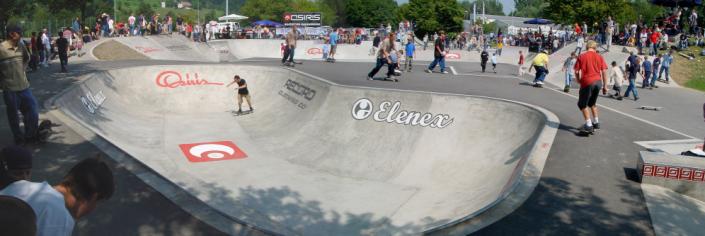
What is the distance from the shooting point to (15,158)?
3152 millimetres

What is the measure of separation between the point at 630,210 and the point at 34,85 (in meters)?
16.0

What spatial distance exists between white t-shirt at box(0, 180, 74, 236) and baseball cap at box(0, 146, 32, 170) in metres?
0.61

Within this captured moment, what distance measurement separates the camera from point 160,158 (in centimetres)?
1305

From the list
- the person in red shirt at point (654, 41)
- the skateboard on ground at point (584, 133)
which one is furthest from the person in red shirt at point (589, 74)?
the person in red shirt at point (654, 41)

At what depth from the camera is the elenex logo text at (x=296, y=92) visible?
18.5 m

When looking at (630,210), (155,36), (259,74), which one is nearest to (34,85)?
(259,74)

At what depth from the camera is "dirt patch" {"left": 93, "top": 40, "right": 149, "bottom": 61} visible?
27.6 metres

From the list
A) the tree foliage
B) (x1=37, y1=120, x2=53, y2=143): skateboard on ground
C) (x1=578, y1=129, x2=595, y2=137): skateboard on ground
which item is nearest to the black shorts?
(x1=578, y1=129, x2=595, y2=137): skateboard on ground

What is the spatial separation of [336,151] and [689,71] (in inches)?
798

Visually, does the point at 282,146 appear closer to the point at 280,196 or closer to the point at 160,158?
the point at 160,158

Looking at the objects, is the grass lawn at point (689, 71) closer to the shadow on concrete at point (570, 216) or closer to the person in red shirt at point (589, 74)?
the person in red shirt at point (589, 74)

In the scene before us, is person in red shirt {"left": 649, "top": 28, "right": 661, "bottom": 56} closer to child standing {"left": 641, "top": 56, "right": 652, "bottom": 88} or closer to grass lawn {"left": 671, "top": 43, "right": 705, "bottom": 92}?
grass lawn {"left": 671, "top": 43, "right": 705, "bottom": 92}

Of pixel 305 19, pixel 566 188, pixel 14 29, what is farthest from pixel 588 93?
pixel 305 19

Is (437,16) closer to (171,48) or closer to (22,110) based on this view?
(171,48)
